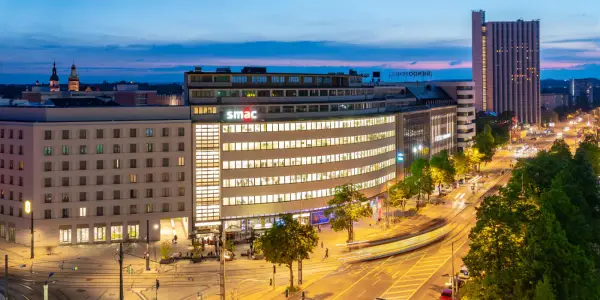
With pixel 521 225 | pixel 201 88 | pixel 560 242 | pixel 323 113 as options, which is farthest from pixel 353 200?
pixel 560 242

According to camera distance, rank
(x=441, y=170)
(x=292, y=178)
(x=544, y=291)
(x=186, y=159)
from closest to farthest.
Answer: (x=544, y=291)
(x=186, y=159)
(x=292, y=178)
(x=441, y=170)

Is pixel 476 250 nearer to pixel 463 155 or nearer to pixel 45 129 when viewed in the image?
pixel 45 129

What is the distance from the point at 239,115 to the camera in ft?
381

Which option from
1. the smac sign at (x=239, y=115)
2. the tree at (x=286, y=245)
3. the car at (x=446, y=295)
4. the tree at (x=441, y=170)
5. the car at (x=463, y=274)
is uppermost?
the smac sign at (x=239, y=115)

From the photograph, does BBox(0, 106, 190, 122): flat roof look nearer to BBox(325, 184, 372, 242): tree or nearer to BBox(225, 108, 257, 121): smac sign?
BBox(225, 108, 257, 121): smac sign

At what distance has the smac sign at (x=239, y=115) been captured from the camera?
11575cm

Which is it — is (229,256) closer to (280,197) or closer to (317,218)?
(280,197)

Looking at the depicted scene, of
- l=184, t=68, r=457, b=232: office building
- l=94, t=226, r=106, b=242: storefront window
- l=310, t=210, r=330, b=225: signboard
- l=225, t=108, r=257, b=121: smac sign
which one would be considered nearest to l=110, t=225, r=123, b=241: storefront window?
l=94, t=226, r=106, b=242: storefront window

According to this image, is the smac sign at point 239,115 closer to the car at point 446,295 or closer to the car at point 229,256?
the car at point 229,256

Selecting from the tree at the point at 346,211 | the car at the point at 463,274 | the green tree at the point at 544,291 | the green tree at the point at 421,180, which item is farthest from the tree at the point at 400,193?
the green tree at the point at 544,291

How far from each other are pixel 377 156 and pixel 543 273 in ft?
281

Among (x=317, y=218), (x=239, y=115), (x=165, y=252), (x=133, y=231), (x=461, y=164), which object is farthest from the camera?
(x=461, y=164)

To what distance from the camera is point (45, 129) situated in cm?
10500

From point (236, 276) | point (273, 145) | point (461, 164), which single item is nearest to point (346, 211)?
point (273, 145)
